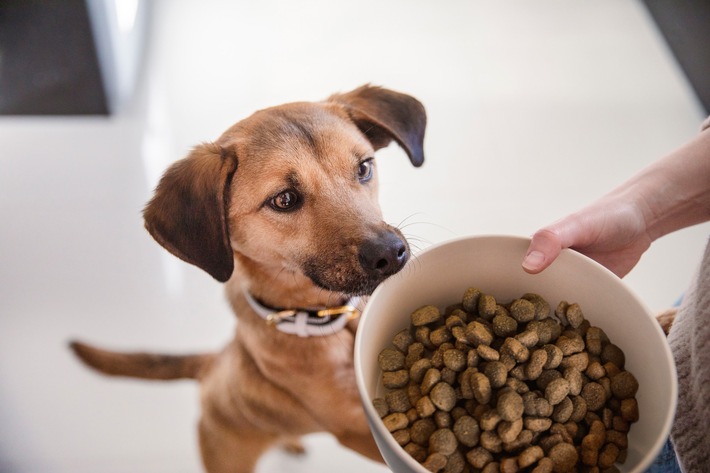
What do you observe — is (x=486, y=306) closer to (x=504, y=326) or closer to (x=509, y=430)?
(x=504, y=326)

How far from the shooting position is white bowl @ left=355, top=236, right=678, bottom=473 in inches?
25.6

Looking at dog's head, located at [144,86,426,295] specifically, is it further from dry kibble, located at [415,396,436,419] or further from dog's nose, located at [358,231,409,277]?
dry kibble, located at [415,396,436,419]

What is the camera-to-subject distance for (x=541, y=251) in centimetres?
74

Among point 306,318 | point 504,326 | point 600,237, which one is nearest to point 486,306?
point 504,326

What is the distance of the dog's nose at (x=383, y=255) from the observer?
33.0 inches

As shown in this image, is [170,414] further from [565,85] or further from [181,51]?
[565,85]

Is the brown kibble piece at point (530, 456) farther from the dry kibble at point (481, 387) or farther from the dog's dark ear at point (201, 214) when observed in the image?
the dog's dark ear at point (201, 214)

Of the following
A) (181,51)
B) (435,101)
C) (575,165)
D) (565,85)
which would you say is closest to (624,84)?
(565,85)

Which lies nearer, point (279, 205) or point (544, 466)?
point (544, 466)

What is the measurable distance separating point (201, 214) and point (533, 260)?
51cm

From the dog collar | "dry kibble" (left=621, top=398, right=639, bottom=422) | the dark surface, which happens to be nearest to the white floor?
the dark surface

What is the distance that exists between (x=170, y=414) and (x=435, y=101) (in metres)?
1.02

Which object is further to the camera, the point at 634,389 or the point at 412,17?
the point at 412,17

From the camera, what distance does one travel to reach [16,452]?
1.18 m
